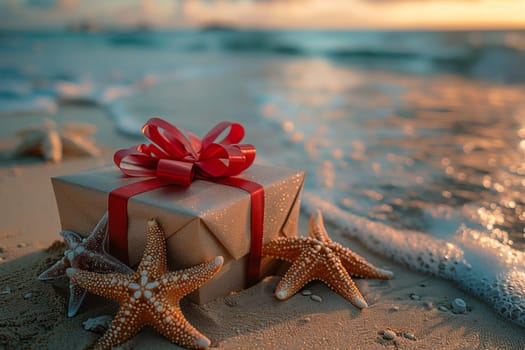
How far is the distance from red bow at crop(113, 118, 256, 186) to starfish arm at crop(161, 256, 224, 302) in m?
0.43

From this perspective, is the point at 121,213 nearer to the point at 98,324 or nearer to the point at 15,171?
the point at 98,324

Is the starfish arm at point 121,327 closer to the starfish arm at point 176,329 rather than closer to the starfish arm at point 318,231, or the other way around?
the starfish arm at point 176,329

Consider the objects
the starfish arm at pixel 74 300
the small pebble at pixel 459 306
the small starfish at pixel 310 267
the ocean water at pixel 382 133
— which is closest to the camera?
the starfish arm at pixel 74 300

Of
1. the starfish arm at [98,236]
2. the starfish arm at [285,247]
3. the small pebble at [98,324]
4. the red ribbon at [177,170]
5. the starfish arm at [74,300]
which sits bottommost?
the small pebble at [98,324]

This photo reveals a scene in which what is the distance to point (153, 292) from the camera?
1.82 m

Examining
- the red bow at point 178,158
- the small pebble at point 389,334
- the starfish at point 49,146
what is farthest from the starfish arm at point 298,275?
the starfish at point 49,146

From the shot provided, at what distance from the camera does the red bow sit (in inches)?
81.4

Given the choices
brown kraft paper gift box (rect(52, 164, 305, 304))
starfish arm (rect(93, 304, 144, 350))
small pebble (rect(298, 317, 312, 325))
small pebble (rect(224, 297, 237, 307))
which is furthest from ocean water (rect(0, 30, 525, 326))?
starfish arm (rect(93, 304, 144, 350))

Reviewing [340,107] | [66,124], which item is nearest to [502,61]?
[340,107]

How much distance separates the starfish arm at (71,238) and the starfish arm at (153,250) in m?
0.45

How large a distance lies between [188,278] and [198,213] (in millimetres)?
297

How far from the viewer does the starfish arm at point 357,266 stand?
95.1 inches

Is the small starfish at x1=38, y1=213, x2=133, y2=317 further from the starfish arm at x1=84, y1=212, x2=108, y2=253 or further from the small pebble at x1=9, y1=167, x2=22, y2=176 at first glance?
the small pebble at x1=9, y1=167, x2=22, y2=176

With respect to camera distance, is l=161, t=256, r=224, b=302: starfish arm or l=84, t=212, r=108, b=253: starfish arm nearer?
l=161, t=256, r=224, b=302: starfish arm
